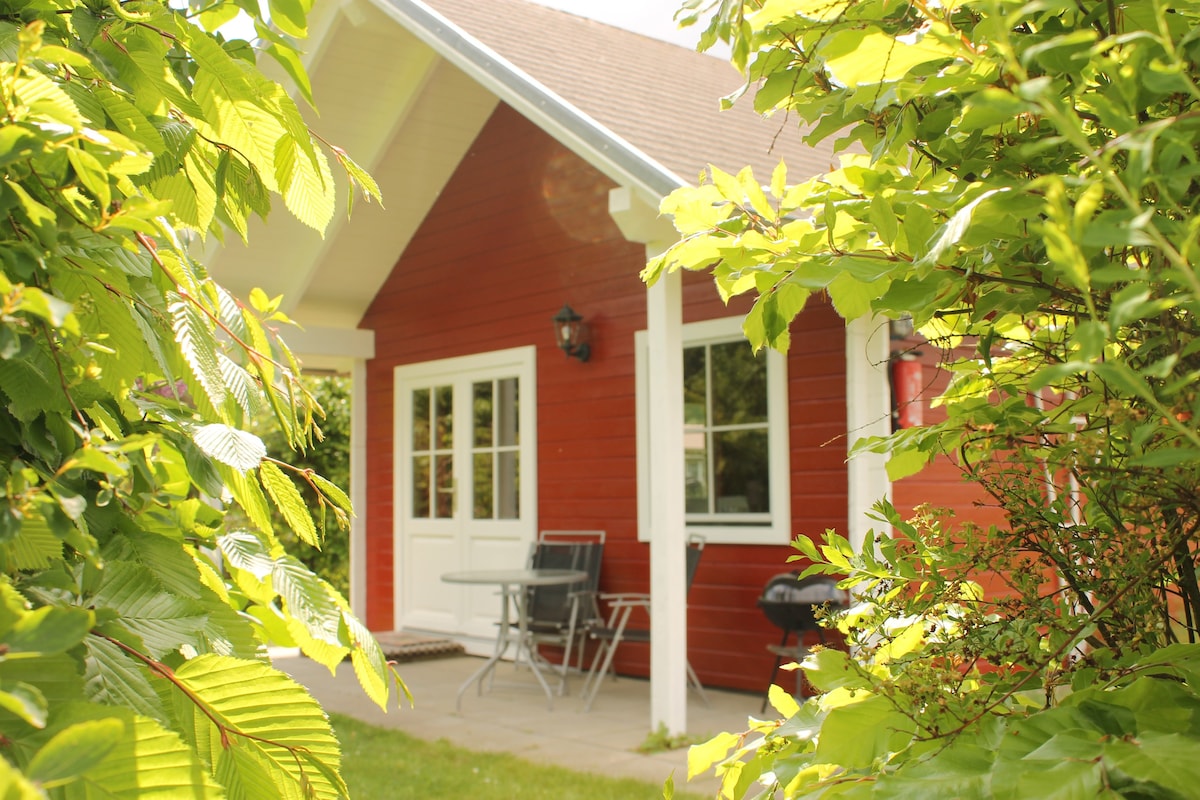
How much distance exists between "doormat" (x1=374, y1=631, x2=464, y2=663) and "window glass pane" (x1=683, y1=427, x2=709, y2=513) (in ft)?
8.11

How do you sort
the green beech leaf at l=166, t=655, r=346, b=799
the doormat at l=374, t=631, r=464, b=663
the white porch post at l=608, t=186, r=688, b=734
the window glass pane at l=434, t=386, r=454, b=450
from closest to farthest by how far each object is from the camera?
the green beech leaf at l=166, t=655, r=346, b=799 → the white porch post at l=608, t=186, r=688, b=734 → the doormat at l=374, t=631, r=464, b=663 → the window glass pane at l=434, t=386, r=454, b=450

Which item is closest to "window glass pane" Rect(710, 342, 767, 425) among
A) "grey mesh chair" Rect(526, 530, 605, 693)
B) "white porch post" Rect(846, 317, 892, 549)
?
"white porch post" Rect(846, 317, 892, 549)

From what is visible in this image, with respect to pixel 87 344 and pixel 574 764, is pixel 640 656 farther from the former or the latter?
pixel 87 344

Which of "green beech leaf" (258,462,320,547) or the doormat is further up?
"green beech leaf" (258,462,320,547)

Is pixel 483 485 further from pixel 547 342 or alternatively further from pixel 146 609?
pixel 146 609

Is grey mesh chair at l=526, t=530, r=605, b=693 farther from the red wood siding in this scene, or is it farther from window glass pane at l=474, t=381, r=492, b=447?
window glass pane at l=474, t=381, r=492, b=447

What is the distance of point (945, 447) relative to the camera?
1187 mm

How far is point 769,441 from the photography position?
21.1 ft

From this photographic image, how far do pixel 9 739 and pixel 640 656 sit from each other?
22.0 ft

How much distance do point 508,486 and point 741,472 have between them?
217 centimetres

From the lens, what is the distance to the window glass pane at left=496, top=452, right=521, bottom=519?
8.05 m

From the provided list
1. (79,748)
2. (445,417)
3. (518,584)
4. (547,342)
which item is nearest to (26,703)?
(79,748)

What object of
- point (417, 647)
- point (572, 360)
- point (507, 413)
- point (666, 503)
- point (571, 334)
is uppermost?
point (571, 334)

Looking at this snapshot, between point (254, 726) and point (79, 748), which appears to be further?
point (254, 726)
